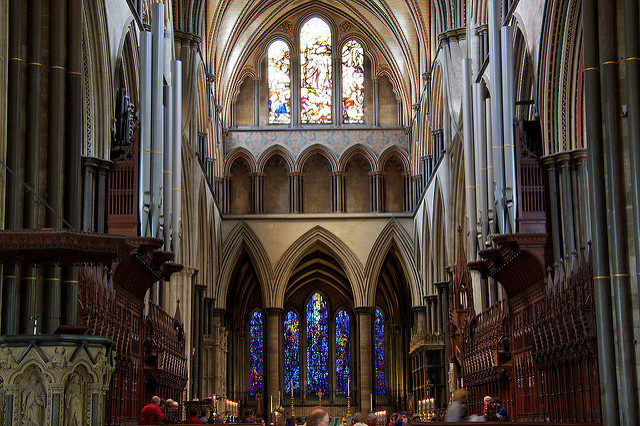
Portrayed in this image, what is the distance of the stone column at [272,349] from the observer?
33938mm

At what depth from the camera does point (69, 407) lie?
8.38 meters

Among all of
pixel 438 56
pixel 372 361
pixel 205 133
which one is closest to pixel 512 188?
pixel 438 56

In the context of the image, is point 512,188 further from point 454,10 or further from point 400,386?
point 400,386

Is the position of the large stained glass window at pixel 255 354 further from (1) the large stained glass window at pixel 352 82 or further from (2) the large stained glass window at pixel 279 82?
(1) the large stained glass window at pixel 352 82

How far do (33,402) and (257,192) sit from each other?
26.8 meters

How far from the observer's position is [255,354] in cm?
4203

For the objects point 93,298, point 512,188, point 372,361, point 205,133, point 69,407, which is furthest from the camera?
point 372,361

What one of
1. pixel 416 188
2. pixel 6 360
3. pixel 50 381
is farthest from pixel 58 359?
pixel 416 188

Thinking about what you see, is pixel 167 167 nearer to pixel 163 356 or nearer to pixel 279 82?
pixel 163 356

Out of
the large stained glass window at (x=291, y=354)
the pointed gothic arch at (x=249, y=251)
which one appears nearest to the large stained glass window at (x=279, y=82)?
the pointed gothic arch at (x=249, y=251)

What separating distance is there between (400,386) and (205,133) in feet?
52.7

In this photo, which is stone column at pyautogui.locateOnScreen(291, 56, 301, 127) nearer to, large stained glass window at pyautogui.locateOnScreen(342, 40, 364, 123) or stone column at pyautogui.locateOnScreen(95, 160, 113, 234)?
large stained glass window at pyautogui.locateOnScreen(342, 40, 364, 123)

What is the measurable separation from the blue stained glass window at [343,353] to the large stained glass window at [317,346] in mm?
507

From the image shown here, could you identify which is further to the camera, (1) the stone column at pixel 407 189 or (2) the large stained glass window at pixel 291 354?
(2) the large stained glass window at pixel 291 354
